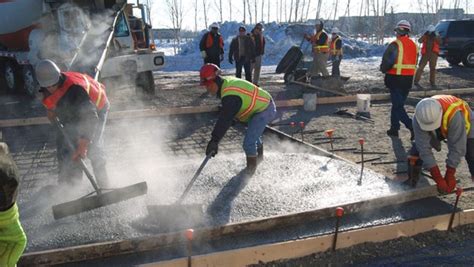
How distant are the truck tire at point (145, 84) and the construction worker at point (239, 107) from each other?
5.63m

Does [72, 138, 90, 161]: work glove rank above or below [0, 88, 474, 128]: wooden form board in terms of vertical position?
above

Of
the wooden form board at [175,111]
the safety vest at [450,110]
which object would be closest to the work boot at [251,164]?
the safety vest at [450,110]

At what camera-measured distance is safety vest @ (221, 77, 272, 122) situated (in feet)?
14.2

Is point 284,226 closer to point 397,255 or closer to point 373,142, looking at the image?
point 397,255

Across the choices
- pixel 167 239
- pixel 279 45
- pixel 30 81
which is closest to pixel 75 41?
pixel 30 81

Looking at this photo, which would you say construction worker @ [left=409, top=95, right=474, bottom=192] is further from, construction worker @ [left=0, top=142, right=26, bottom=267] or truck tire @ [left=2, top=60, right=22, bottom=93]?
truck tire @ [left=2, top=60, right=22, bottom=93]

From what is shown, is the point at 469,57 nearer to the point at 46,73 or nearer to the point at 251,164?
the point at 251,164

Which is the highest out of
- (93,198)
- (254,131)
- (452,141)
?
(452,141)

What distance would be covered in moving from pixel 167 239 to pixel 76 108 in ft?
5.02

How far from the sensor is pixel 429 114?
3.70 m

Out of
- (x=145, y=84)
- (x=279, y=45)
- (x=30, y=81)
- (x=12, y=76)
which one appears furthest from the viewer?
(x=279, y=45)

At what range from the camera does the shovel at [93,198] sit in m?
3.67

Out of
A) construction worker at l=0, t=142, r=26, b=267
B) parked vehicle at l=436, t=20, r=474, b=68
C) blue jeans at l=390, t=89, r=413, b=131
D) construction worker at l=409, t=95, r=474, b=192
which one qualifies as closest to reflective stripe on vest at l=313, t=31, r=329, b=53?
blue jeans at l=390, t=89, r=413, b=131

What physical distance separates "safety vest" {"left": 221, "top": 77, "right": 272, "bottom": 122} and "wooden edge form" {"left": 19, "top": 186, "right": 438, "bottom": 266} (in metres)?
1.38
